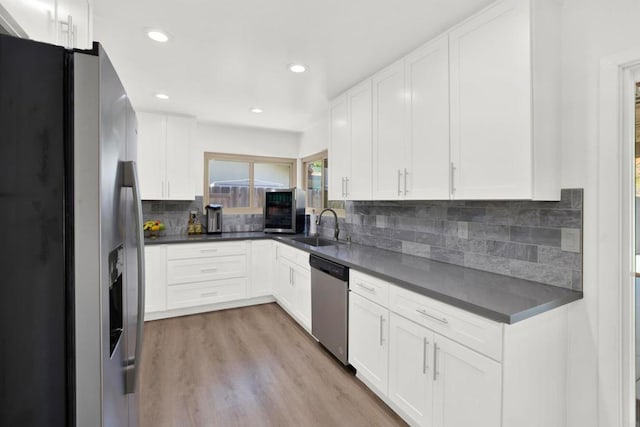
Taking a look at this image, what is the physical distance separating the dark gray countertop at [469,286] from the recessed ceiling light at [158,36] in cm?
195

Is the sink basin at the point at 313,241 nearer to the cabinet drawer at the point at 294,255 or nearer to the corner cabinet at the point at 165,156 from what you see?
the cabinet drawer at the point at 294,255

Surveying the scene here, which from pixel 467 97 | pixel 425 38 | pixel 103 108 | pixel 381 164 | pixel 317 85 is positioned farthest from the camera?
pixel 317 85

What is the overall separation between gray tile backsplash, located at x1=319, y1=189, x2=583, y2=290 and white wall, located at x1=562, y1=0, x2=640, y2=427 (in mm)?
66

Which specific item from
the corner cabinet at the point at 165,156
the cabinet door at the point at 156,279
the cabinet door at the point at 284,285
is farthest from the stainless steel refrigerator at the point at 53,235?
the corner cabinet at the point at 165,156

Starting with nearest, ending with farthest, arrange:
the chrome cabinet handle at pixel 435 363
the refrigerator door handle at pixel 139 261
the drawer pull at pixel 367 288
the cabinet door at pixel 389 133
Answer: the refrigerator door handle at pixel 139 261, the chrome cabinet handle at pixel 435 363, the drawer pull at pixel 367 288, the cabinet door at pixel 389 133

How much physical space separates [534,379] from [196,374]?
2.26 m

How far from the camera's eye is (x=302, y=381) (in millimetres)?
2324

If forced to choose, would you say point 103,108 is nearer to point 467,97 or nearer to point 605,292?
point 467,97

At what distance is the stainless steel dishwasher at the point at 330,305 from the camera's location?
2.41m

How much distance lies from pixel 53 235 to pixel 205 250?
3.10m

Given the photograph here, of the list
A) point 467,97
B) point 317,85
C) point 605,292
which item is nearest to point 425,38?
point 467,97

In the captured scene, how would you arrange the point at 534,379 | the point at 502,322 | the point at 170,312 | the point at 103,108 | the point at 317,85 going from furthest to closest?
the point at 170,312 → the point at 317,85 → the point at 534,379 → the point at 502,322 → the point at 103,108

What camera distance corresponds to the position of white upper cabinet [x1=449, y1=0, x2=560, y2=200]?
1.50 meters

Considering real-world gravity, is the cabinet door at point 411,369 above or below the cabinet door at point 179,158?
below
